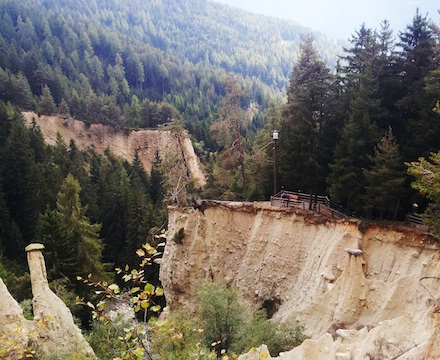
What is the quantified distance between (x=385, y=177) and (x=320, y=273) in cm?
593

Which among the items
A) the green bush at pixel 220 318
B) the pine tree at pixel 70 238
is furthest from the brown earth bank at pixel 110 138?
the green bush at pixel 220 318

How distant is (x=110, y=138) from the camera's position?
7731 cm

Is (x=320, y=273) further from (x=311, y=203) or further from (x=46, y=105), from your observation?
(x=46, y=105)

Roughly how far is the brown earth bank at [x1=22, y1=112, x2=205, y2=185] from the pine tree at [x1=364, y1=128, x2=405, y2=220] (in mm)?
51435

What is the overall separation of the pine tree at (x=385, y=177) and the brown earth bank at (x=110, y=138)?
5143cm

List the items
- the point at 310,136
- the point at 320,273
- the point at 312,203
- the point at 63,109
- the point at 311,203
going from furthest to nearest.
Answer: the point at 63,109 < the point at 310,136 < the point at 312,203 < the point at 311,203 < the point at 320,273

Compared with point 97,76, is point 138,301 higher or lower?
lower

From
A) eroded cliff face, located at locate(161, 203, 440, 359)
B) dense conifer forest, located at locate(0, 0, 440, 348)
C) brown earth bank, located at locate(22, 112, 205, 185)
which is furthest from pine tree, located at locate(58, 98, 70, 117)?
eroded cliff face, located at locate(161, 203, 440, 359)

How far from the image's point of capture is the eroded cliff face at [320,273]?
44.7 feet

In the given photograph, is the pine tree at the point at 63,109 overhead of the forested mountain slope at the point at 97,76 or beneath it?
beneath

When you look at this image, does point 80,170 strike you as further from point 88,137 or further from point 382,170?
point 382,170


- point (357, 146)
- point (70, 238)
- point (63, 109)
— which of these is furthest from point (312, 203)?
point (63, 109)

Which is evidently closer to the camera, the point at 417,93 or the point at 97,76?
the point at 417,93

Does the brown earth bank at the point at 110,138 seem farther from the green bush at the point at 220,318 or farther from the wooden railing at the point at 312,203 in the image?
the green bush at the point at 220,318
